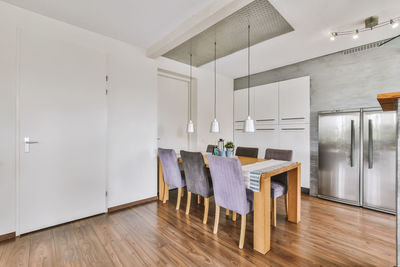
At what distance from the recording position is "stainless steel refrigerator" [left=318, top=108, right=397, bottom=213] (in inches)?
104

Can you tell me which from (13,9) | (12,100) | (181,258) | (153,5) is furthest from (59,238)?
(153,5)

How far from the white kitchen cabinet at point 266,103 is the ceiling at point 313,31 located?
1.57 ft

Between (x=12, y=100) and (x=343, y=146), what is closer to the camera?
(x=12, y=100)

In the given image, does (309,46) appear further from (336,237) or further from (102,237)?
(102,237)

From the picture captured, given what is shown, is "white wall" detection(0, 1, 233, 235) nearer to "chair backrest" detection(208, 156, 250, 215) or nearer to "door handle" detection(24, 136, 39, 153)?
"door handle" detection(24, 136, 39, 153)

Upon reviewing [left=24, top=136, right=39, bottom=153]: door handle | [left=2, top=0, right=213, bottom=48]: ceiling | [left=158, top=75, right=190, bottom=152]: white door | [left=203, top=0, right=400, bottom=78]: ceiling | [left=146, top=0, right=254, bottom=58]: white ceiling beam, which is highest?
[left=2, top=0, right=213, bottom=48]: ceiling

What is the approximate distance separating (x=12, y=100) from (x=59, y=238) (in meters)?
1.62

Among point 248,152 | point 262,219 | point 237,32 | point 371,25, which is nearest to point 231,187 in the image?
point 262,219

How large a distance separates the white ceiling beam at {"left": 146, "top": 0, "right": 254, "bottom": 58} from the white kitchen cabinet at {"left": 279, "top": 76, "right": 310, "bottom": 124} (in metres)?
2.23

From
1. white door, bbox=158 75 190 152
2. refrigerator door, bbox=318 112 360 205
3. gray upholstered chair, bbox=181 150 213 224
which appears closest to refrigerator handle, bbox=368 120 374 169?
refrigerator door, bbox=318 112 360 205

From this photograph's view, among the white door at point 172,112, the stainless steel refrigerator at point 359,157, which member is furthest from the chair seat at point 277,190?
the white door at point 172,112

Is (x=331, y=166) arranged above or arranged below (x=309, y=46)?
below

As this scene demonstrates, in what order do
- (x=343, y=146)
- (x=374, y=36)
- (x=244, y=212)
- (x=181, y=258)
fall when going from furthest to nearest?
(x=343, y=146) → (x=374, y=36) → (x=244, y=212) → (x=181, y=258)

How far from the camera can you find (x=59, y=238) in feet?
6.75
